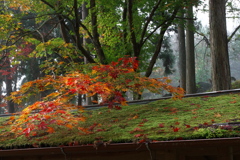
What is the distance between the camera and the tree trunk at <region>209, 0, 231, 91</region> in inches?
299

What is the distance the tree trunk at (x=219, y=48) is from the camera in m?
7.61

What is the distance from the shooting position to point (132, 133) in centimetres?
347

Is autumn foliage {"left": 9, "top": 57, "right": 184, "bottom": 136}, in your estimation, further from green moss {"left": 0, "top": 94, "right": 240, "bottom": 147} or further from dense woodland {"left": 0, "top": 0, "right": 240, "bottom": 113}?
dense woodland {"left": 0, "top": 0, "right": 240, "bottom": 113}

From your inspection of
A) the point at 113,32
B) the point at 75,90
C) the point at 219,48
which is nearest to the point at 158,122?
the point at 75,90

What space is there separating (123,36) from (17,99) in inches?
206

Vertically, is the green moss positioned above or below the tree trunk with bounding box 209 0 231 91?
below

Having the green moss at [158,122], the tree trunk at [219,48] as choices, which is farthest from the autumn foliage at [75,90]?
the tree trunk at [219,48]

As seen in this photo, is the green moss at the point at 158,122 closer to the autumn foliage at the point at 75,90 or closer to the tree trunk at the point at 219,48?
the autumn foliage at the point at 75,90

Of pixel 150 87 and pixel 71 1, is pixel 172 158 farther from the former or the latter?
pixel 71 1

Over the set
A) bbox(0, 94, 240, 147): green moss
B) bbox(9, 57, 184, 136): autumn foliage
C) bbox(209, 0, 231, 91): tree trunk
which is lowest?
bbox(0, 94, 240, 147): green moss

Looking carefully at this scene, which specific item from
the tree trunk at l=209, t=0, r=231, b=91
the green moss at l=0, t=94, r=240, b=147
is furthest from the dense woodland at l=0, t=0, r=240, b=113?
the green moss at l=0, t=94, r=240, b=147

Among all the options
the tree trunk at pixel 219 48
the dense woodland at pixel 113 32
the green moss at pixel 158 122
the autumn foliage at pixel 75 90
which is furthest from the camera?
the dense woodland at pixel 113 32

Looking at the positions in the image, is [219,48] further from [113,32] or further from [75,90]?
[75,90]

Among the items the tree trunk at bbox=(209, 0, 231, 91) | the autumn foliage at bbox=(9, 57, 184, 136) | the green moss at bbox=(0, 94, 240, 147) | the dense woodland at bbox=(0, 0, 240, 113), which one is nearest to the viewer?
the green moss at bbox=(0, 94, 240, 147)
